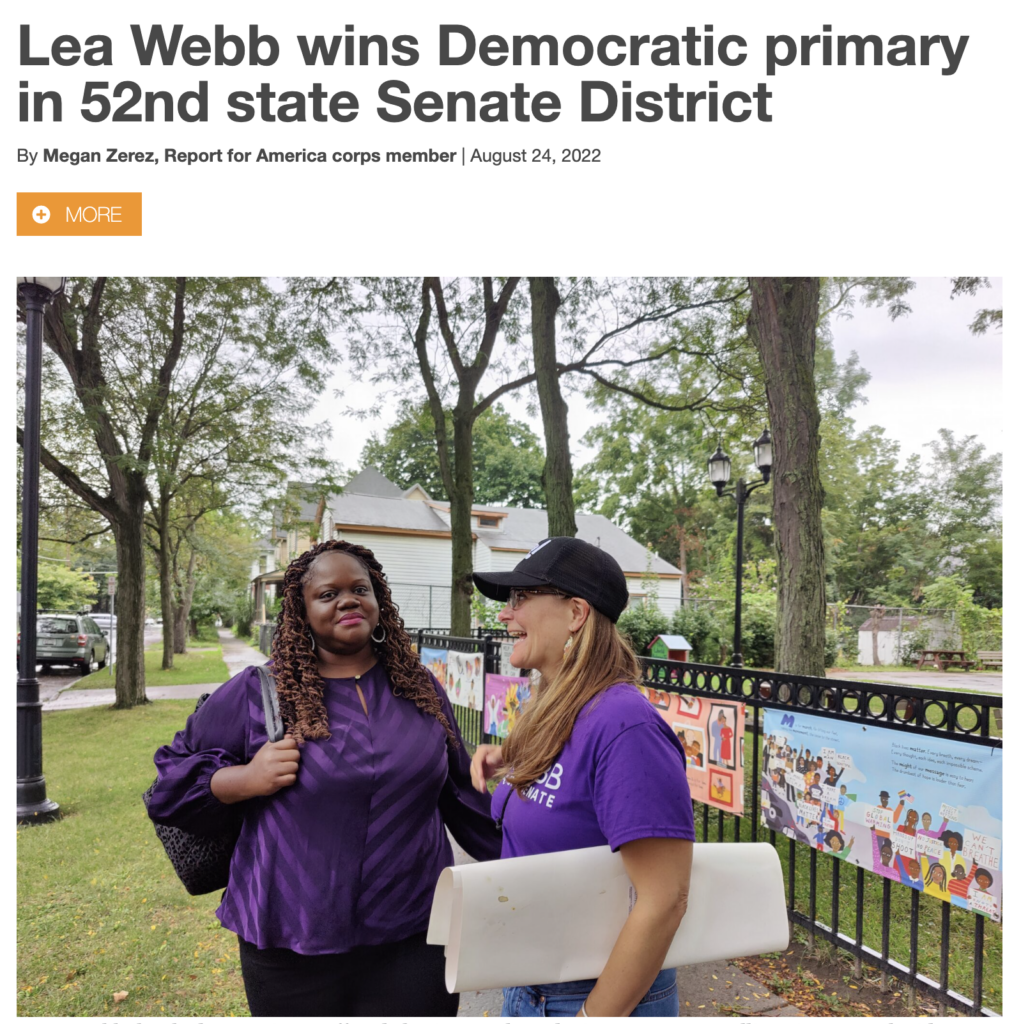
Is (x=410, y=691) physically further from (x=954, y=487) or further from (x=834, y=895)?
(x=954, y=487)

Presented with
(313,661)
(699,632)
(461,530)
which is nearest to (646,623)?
(699,632)

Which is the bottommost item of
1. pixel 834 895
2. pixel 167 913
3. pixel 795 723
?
pixel 167 913

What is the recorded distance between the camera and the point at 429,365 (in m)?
13.1

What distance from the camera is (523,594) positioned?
1.79 metres

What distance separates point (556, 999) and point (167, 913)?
14.4 ft

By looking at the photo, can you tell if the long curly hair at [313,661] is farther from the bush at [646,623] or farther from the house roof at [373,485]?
the house roof at [373,485]

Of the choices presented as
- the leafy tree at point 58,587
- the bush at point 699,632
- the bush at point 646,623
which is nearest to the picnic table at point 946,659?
the bush at point 699,632

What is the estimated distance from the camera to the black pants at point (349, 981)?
1.90 metres

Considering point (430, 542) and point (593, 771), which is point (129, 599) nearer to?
point (593, 771)

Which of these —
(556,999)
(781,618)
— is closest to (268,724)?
(556,999)

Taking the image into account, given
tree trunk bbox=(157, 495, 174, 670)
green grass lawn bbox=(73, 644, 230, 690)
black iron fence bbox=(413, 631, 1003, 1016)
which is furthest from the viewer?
green grass lawn bbox=(73, 644, 230, 690)

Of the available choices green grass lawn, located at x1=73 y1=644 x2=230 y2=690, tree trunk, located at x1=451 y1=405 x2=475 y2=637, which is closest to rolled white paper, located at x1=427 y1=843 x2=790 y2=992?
tree trunk, located at x1=451 y1=405 x2=475 y2=637

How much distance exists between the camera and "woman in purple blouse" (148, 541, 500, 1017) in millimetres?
1878

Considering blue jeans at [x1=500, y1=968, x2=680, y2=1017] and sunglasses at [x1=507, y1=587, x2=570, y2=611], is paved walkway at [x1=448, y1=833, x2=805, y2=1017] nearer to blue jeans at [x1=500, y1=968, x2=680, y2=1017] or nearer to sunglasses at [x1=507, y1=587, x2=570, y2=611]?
blue jeans at [x1=500, y1=968, x2=680, y2=1017]
